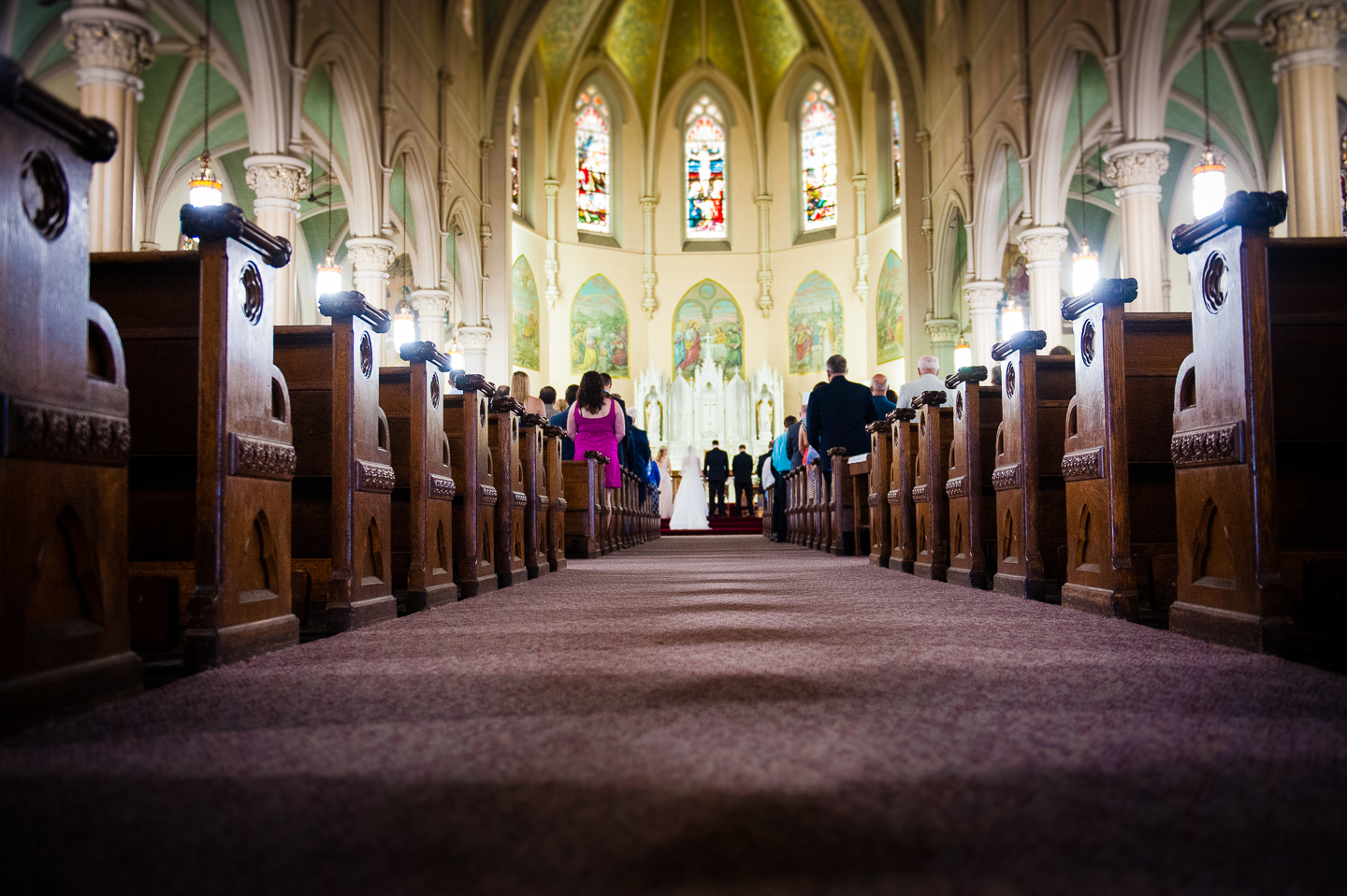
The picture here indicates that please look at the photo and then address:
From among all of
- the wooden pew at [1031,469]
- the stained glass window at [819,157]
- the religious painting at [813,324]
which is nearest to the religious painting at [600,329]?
the religious painting at [813,324]

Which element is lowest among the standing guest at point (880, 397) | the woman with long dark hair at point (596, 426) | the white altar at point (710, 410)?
the woman with long dark hair at point (596, 426)

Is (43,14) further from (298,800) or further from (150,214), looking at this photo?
(298,800)

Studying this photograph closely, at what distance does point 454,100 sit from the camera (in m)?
15.9

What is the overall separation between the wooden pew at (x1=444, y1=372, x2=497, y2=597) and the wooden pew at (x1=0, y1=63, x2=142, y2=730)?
8.53 feet

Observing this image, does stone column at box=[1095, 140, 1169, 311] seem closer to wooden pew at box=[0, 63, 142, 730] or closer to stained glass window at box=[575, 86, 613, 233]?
wooden pew at box=[0, 63, 142, 730]

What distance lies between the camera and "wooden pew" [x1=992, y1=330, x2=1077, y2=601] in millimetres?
4188

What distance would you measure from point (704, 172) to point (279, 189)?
15989mm

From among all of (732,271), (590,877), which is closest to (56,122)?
(590,877)

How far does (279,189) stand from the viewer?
10141mm

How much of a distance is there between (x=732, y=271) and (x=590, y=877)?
78.7 feet

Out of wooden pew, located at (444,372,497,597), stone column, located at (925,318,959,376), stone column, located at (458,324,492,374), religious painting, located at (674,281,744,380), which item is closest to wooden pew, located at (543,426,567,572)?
wooden pew, located at (444,372,497,597)

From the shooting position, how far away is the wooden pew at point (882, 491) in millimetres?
6852

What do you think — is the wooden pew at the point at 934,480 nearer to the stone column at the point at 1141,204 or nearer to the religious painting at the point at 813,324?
the stone column at the point at 1141,204

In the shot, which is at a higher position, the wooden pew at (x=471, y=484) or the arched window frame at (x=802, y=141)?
the arched window frame at (x=802, y=141)
